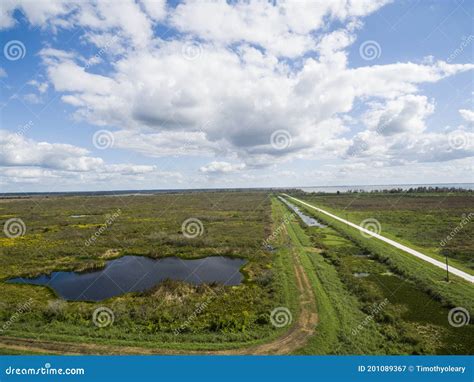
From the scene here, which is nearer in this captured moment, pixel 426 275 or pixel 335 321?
pixel 335 321

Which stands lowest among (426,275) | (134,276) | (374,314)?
(134,276)

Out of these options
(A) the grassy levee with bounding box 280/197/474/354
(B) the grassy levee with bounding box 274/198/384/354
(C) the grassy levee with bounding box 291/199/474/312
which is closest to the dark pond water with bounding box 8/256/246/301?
(B) the grassy levee with bounding box 274/198/384/354

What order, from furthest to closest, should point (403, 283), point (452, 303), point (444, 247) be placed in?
point (444, 247), point (403, 283), point (452, 303)

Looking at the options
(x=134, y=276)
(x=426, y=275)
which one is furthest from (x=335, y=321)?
(x=134, y=276)

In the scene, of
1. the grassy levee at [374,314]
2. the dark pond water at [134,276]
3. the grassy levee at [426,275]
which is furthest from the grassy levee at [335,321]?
the dark pond water at [134,276]

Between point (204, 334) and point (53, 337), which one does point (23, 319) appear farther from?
point (204, 334)

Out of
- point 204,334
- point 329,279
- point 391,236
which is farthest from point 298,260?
point 391,236

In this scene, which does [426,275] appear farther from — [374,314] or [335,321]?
[335,321]

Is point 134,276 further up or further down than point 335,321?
further down
